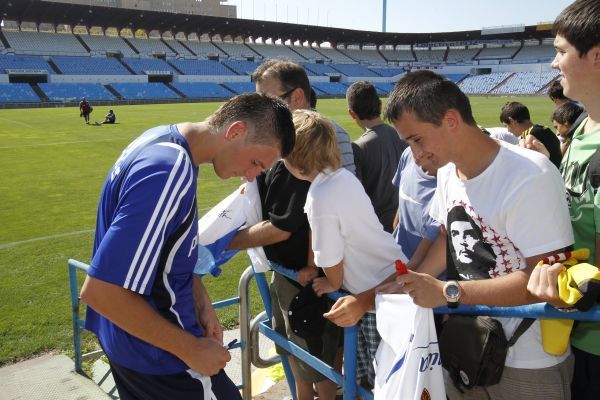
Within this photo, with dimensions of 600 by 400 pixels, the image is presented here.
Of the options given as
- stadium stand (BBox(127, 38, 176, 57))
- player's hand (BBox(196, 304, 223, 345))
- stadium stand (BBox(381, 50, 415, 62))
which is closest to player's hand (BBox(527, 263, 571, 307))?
player's hand (BBox(196, 304, 223, 345))

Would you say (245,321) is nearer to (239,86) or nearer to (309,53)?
(239,86)

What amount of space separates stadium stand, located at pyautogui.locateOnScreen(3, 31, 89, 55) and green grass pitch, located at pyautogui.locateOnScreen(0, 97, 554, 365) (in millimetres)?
42188

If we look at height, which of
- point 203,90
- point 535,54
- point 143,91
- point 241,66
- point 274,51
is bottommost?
point 143,91

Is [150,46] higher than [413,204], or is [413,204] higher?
[150,46]

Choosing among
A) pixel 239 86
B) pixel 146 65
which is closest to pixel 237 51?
pixel 239 86

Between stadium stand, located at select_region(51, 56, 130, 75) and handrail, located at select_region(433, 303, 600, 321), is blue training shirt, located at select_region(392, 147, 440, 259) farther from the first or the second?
stadium stand, located at select_region(51, 56, 130, 75)

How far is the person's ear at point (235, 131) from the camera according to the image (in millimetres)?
1990

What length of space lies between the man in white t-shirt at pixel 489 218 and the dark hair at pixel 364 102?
202cm

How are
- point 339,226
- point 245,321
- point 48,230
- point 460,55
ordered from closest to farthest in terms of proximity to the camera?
1. point 339,226
2. point 245,321
3. point 48,230
4. point 460,55

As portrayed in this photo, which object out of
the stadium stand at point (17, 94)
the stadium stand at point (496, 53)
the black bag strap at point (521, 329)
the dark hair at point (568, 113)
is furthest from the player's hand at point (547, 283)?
the stadium stand at point (496, 53)

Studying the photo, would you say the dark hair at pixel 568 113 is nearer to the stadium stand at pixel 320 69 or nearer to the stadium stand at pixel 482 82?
the stadium stand at pixel 482 82

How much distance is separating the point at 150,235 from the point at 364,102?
115 inches

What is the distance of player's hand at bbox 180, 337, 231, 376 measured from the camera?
1862mm

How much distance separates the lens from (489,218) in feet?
6.15
